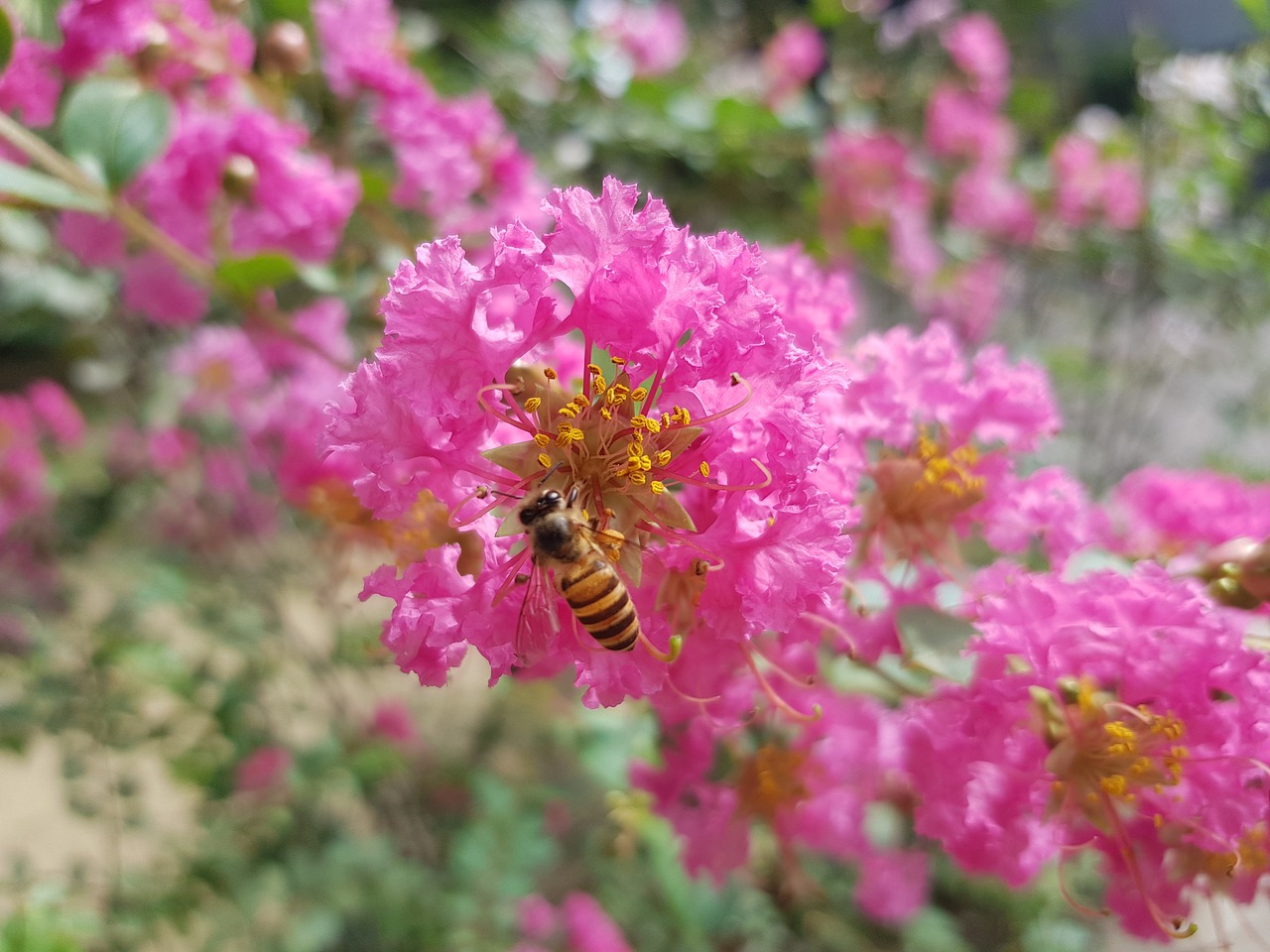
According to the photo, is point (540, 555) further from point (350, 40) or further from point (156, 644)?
point (156, 644)

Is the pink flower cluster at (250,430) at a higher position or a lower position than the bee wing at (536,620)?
higher

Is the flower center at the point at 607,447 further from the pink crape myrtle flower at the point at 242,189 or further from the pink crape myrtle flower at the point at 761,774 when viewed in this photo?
the pink crape myrtle flower at the point at 242,189

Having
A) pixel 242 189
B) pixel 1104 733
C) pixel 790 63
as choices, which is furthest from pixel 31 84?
pixel 790 63

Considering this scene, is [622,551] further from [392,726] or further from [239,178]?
[392,726]

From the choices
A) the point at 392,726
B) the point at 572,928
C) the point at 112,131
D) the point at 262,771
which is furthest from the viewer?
the point at 392,726

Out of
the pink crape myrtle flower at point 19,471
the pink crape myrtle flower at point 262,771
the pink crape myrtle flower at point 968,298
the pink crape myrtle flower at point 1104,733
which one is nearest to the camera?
the pink crape myrtle flower at point 1104,733

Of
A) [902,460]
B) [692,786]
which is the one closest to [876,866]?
[692,786]

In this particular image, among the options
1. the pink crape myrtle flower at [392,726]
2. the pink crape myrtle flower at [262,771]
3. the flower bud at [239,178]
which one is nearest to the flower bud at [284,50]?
the flower bud at [239,178]
